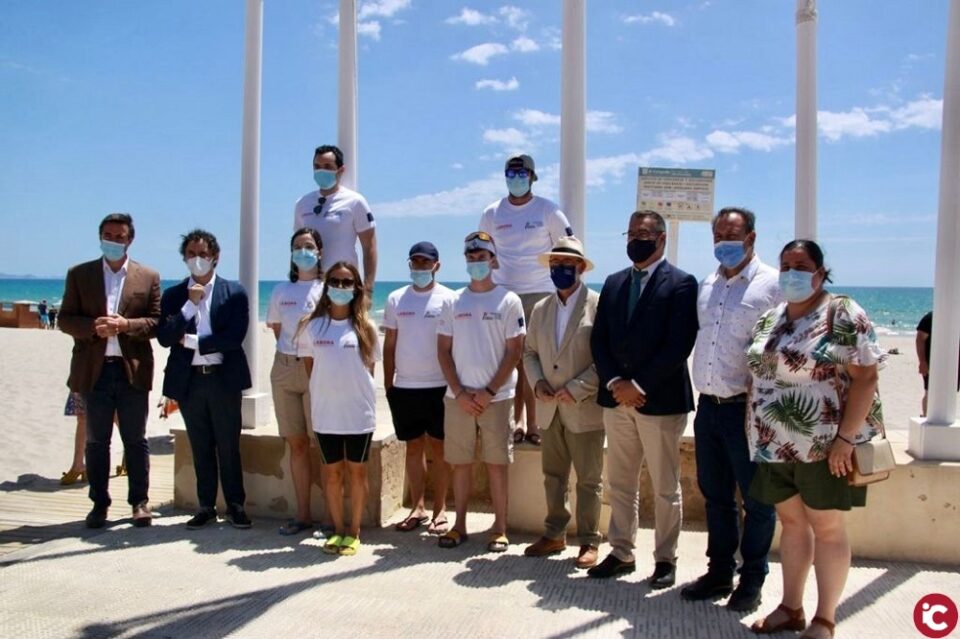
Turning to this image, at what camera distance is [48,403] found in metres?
12.3

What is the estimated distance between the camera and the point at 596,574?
4.59 metres

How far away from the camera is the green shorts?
3498 millimetres

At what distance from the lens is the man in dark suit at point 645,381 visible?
437 cm

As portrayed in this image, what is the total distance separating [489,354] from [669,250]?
10.5 ft

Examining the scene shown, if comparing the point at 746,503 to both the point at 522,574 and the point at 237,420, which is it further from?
the point at 237,420

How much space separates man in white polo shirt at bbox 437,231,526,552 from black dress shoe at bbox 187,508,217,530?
188 cm

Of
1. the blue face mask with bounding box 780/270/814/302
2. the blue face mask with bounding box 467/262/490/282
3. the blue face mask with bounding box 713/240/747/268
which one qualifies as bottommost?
the blue face mask with bounding box 780/270/814/302

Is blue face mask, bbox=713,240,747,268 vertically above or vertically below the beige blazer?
above

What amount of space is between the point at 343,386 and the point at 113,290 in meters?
2.09

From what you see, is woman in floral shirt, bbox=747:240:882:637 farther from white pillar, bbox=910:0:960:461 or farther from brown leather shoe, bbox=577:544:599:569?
white pillar, bbox=910:0:960:461

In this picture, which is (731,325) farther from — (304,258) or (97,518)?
(97,518)

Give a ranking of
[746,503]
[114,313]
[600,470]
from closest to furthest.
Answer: [746,503]
[600,470]
[114,313]

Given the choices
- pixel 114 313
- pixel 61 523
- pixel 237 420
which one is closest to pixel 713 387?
pixel 237 420

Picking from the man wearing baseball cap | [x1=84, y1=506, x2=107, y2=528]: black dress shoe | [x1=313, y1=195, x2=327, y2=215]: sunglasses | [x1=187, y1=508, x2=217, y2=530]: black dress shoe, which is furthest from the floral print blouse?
[x1=84, y1=506, x2=107, y2=528]: black dress shoe
